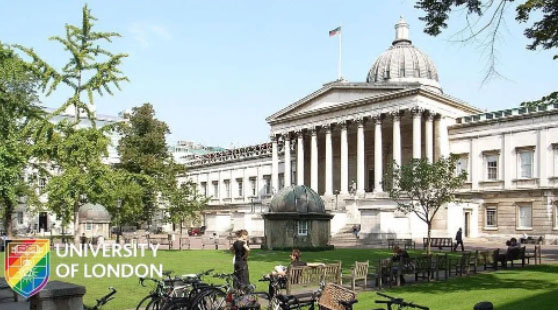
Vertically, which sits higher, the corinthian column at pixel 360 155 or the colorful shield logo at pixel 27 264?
the corinthian column at pixel 360 155

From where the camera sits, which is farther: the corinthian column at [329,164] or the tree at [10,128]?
the corinthian column at [329,164]

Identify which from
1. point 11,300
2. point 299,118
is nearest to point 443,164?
point 11,300

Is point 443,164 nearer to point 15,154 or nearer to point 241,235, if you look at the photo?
point 241,235

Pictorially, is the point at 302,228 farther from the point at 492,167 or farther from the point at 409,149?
the point at 409,149

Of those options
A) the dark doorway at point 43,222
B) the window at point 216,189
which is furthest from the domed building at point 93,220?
the window at point 216,189

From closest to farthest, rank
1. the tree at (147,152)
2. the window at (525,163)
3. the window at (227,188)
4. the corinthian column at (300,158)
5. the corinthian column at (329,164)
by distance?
the window at (525,163), the tree at (147,152), the corinthian column at (329,164), the corinthian column at (300,158), the window at (227,188)

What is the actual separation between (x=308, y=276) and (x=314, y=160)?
48486 mm

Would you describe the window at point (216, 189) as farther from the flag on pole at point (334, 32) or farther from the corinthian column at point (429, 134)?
the corinthian column at point (429, 134)

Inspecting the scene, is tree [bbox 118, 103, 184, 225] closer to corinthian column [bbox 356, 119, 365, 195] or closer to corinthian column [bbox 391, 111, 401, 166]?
corinthian column [bbox 356, 119, 365, 195]

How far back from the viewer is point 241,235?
15.0 meters

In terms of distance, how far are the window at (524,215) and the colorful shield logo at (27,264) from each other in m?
50.2

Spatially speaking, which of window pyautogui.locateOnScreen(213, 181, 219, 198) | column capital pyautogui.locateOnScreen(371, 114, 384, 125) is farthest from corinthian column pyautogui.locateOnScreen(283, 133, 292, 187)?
window pyautogui.locateOnScreen(213, 181, 219, 198)

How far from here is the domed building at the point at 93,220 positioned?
45312 millimetres

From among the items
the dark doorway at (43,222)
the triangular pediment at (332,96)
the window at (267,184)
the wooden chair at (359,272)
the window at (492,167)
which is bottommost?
the dark doorway at (43,222)
